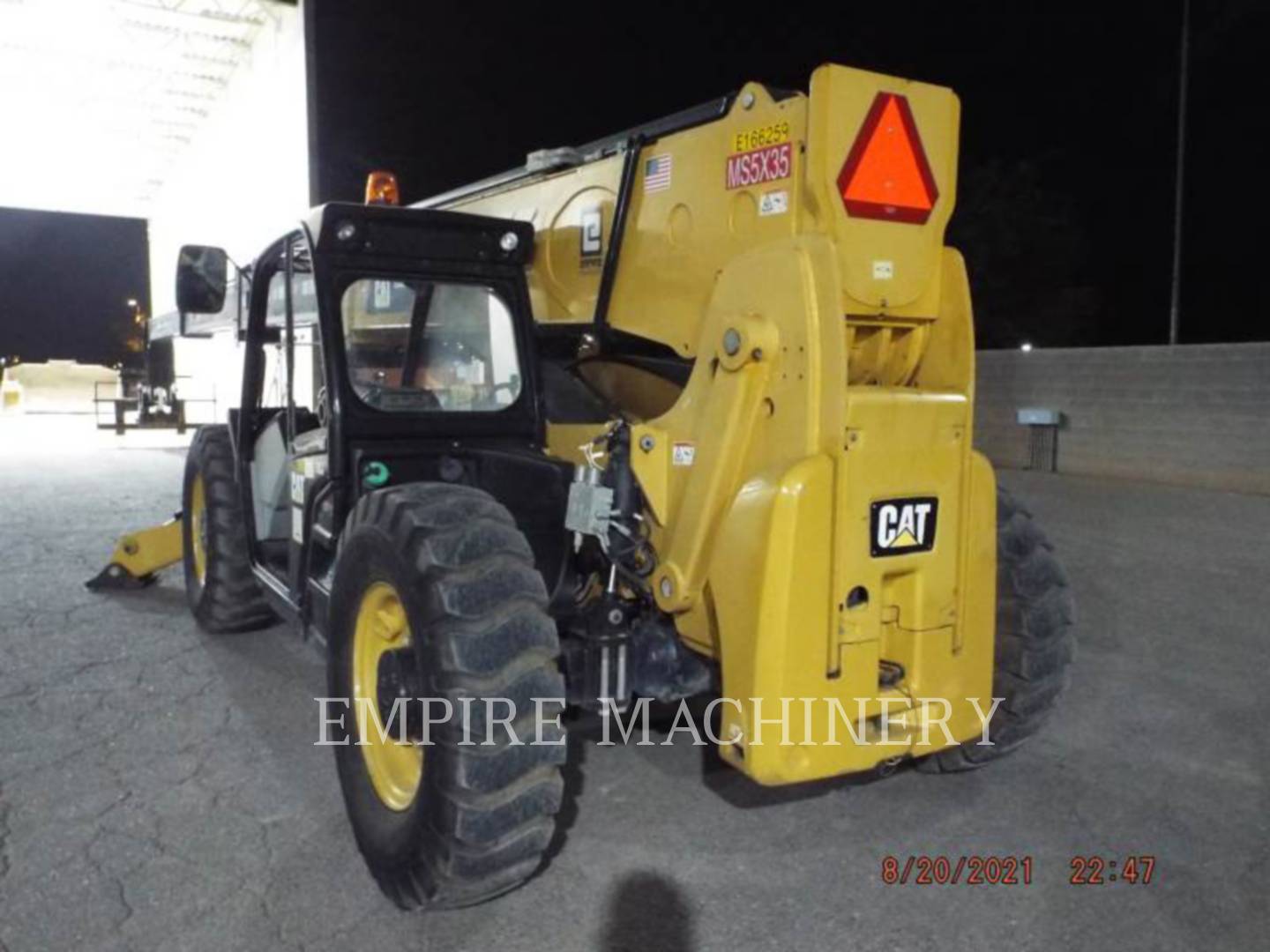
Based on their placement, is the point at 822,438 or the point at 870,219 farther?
the point at 870,219

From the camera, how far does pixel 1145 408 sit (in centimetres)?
1346

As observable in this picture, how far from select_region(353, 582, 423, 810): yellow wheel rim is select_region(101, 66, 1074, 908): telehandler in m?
0.01

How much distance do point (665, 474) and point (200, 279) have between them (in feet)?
8.25

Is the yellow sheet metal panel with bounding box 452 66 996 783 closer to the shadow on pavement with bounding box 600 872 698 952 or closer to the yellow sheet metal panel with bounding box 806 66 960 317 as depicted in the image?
the yellow sheet metal panel with bounding box 806 66 960 317

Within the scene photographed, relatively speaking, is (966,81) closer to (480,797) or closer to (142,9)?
(142,9)

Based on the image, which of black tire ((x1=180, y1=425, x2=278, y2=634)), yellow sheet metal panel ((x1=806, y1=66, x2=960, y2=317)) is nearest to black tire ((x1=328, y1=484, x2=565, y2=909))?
yellow sheet metal panel ((x1=806, y1=66, x2=960, y2=317))

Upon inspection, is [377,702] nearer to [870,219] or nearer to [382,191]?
[870,219]

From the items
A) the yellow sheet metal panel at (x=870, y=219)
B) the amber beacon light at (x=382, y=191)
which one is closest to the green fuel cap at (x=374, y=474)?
the amber beacon light at (x=382, y=191)

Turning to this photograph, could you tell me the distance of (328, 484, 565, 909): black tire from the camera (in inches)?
117

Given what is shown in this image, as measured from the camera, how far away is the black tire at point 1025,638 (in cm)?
390

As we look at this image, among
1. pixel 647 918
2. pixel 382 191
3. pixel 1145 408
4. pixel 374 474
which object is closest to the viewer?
pixel 647 918

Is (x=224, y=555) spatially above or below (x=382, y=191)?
below

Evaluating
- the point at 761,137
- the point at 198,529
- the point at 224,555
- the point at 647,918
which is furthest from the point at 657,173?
the point at 198,529

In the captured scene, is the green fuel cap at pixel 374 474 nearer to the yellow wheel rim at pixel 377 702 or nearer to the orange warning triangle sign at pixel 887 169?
the yellow wheel rim at pixel 377 702
